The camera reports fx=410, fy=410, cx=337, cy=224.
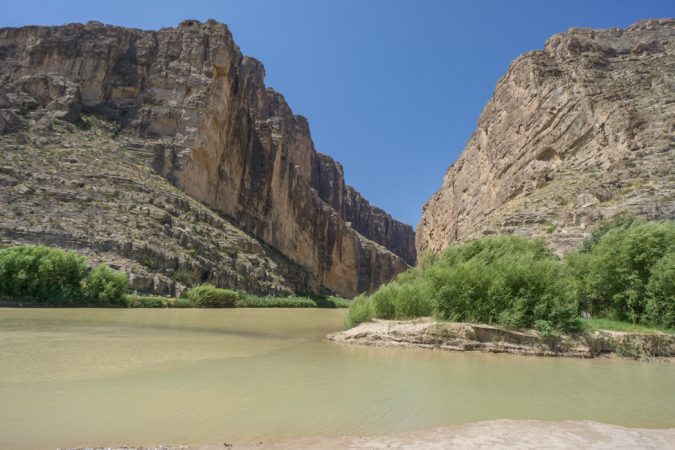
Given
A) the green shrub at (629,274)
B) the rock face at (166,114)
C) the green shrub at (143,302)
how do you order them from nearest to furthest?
the green shrub at (629,274)
the green shrub at (143,302)
the rock face at (166,114)

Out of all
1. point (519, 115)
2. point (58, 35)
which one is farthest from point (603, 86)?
point (58, 35)

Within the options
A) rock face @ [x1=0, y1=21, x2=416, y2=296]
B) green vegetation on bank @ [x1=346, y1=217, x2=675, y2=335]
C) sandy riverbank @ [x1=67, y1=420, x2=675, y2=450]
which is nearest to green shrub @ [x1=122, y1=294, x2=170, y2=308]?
rock face @ [x1=0, y1=21, x2=416, y2=296]

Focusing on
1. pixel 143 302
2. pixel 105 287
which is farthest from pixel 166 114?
pixel 105 287

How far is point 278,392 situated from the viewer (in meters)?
7.01

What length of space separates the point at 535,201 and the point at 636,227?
63.7 ft

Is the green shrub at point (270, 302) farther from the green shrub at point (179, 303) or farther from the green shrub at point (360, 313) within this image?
the green shrub at point (360, 313)

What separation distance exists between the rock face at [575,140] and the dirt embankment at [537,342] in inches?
557

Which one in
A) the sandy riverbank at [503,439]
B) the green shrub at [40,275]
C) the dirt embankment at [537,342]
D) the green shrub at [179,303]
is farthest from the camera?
the green shrub at [179,303]

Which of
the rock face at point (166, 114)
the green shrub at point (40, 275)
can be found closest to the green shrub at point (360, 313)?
the green shrub at point (40, 275)

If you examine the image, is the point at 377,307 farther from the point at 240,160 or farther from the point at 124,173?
the point at 240,160

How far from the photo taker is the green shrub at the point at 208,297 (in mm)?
36062

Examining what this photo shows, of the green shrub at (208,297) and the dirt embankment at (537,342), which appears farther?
the green shrub at (208,297)

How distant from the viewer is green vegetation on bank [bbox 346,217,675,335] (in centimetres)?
1359

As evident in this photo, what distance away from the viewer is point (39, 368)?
8.16 m
